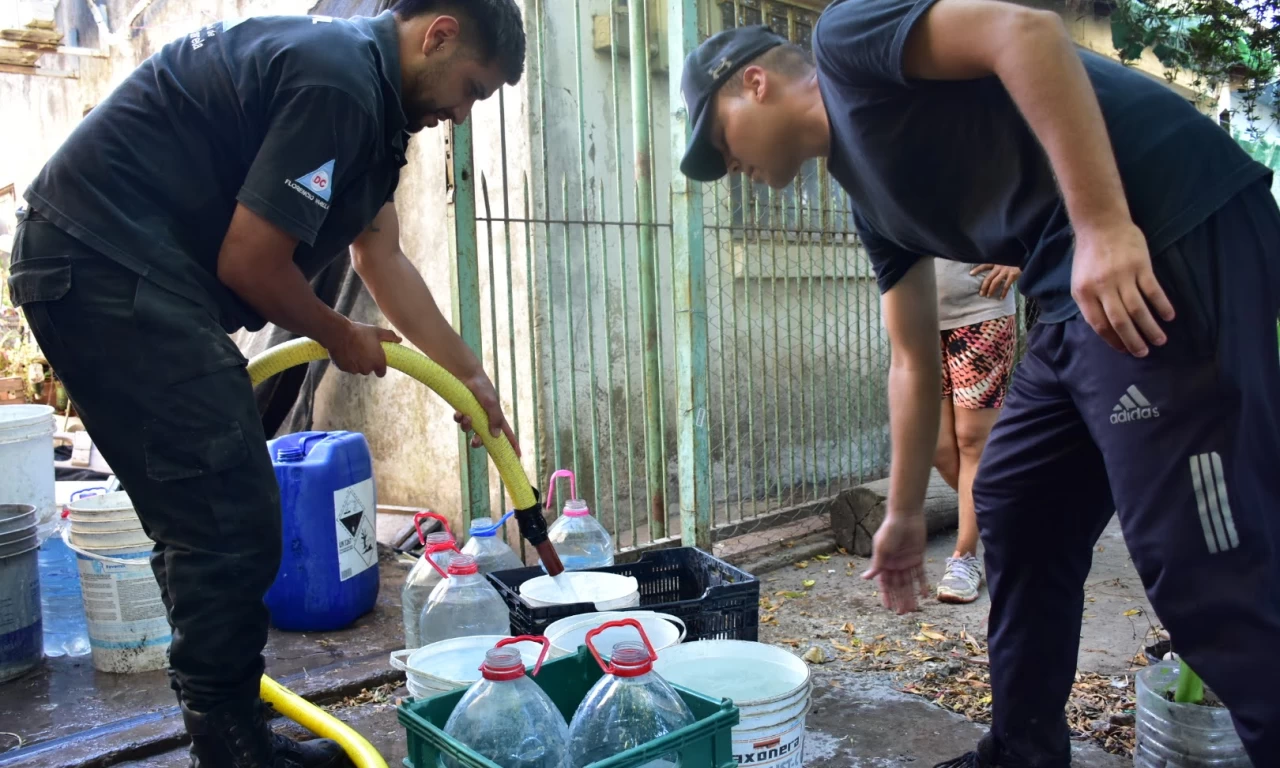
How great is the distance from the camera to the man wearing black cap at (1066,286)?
153 cm

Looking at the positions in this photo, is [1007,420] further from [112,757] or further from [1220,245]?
[112,757]

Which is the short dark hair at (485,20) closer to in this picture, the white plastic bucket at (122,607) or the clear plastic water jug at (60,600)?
the white plastic bucket at (122,607)

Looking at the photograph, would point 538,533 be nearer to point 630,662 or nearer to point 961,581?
point 630,662

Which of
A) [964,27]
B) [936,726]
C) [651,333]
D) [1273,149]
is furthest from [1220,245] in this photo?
[1273,149]

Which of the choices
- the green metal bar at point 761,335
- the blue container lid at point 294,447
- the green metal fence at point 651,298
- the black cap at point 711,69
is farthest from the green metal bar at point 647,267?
the black cap at point 711,69

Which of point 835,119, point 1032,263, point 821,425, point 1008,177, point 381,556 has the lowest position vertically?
→ point 381,556

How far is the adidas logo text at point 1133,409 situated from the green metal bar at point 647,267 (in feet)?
9.15

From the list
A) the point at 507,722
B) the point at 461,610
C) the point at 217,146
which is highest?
the point at 217,146

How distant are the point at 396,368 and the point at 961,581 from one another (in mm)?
2626

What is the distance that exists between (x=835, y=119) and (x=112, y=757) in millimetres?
2694

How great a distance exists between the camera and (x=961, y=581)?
381cm

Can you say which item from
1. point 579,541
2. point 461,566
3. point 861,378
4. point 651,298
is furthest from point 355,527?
point 861,378

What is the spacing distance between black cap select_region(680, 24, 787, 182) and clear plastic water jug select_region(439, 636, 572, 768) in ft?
4.46

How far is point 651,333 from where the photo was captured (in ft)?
14.5
